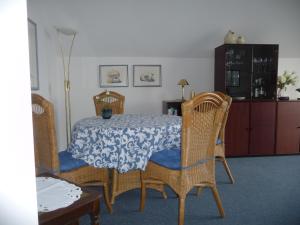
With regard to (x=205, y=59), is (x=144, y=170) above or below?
below

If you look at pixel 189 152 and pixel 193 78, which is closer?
pixel 189 152

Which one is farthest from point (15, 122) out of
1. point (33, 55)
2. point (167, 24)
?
point (167, 24)

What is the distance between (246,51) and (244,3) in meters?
0.72

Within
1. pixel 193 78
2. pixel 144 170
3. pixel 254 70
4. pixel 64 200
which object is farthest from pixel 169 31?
pixel 64 200

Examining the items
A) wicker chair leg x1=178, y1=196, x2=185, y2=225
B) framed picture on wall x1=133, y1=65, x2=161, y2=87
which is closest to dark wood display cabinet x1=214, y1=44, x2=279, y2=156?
framed picture on wall x1=133, y1=65, x2=161, y2=87

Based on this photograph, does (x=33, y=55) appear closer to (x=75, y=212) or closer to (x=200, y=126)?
(x=200, y=126)

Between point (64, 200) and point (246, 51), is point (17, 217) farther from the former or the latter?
point (246, 51)

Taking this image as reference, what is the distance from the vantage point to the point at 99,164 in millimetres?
2029

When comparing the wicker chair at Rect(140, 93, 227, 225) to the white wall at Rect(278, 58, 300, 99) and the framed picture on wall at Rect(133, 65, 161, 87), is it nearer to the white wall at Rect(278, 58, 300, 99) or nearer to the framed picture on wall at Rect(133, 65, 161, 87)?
the framed picture on wall at Rect(133, 65, 161, 87)

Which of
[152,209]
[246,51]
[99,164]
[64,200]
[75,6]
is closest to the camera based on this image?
[64,200]

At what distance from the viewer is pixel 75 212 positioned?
1.04m

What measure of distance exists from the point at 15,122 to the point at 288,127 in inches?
162

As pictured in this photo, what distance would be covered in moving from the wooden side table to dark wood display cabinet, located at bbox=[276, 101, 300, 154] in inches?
139

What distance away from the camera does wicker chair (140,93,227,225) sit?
5.44 feet
